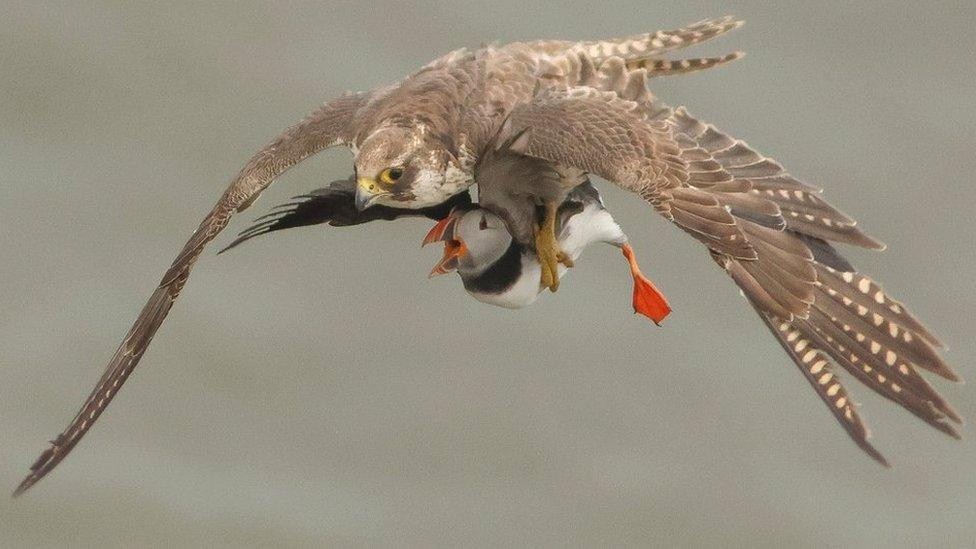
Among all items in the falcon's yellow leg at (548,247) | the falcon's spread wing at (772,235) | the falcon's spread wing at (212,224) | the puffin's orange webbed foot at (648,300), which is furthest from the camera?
the puffin's orange webbed foot at (648,300)

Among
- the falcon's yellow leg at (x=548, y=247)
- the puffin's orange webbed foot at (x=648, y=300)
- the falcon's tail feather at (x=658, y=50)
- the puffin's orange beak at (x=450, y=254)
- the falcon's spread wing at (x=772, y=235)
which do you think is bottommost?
the falcon's spread wing at (x=772, y=235)

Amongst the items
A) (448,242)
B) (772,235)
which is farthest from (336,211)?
(772,235)

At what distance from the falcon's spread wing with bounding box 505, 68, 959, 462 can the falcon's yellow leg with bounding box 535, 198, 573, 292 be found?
73cm

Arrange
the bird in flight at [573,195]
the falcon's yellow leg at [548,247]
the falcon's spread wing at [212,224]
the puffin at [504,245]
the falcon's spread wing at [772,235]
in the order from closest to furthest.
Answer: the falcon's spread wing at [772,235]
the bird in flight at [573,195]
the falcon's spread wing at [212,224]
the puffin at [504,245]
the falcon's yellow leg at [548,247]

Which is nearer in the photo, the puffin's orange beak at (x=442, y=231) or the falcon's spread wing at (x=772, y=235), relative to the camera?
the falcon's spread wing at (x=772, y=235)

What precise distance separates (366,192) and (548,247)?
43.7 inches

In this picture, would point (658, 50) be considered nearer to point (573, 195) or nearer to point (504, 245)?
point (573, 195)

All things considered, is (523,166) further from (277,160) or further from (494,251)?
(277,160)

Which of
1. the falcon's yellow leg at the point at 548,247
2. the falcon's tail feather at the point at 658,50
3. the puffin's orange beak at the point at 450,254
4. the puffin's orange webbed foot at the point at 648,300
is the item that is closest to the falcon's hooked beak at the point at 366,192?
the puffin's orange beak at the point at 450,254

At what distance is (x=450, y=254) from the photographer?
9.51 m

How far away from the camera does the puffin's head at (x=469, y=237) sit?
9.50m

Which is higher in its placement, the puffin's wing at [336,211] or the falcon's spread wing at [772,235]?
the puffin's wing at [336,211]

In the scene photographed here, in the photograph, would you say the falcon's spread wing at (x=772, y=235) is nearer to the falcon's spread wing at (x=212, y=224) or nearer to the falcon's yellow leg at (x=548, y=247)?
the falcon's yellow leg at (x=548, y=247)

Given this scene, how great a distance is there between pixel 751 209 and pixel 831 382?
79 cm
